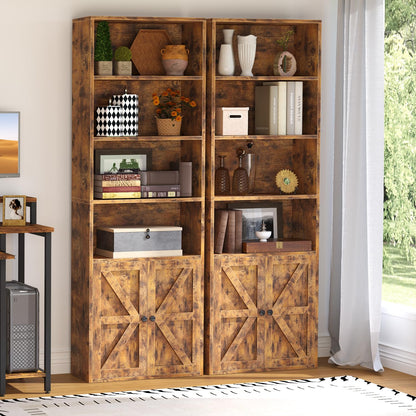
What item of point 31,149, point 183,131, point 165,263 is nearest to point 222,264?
point 165,263

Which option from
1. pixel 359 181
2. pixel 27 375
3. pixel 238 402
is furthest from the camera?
pixel 359 181

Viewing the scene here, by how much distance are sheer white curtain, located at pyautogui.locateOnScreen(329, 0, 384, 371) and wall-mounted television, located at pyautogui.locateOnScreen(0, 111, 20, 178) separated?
6.71 feet

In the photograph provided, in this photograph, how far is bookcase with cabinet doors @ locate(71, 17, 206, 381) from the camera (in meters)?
5.61

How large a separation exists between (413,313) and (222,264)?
4.01ft

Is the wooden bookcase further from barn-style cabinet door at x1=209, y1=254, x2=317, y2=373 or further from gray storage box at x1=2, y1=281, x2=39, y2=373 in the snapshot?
gray storage box at x1=2, y1=281, x2=39, y2=373

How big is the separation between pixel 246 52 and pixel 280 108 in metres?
0.41

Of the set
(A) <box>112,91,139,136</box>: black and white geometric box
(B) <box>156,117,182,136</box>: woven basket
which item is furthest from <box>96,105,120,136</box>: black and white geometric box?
(B) <box>156,117,182,136</box>: woven basket

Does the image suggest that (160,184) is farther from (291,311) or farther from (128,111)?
(291,311)

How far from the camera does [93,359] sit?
5613 millimetres

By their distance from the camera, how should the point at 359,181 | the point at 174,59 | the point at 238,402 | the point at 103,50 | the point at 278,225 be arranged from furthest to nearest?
the point at 278,225 → the point at 359,181 → the point at 174,59 → the point at 103,50 → the point at 238,402

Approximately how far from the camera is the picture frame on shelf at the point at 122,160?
5699 mm

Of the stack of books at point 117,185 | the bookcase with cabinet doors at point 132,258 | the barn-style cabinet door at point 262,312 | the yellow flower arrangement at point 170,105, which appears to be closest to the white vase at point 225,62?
the bookcase with cabinet doors at point 132,258

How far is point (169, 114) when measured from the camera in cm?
579

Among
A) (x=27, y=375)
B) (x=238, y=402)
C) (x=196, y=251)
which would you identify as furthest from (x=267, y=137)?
(x=27, y=375)
